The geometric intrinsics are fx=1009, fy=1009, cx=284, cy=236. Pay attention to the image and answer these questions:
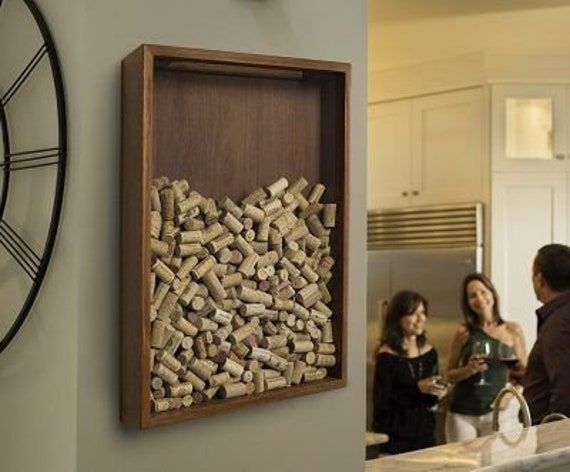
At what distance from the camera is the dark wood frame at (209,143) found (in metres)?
1.48

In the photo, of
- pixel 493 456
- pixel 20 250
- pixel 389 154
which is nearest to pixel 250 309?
pixel 20 250

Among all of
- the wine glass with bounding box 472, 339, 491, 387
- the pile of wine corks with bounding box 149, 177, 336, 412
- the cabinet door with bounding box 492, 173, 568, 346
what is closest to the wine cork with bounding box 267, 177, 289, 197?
the pile of wine corks with bounding box 149, 177, 336, 412

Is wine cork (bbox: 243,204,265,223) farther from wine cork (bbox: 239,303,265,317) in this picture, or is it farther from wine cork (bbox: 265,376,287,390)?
wine cork (bbox: 265,376,287,390)

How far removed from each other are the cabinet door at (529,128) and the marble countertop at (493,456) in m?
3.23

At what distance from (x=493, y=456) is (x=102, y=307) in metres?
1.08

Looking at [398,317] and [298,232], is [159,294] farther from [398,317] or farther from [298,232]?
[398,317]

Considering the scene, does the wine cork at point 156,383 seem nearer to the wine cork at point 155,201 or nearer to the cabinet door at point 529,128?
the wine cork at point 155,201

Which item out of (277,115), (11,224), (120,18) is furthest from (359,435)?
(120,18)

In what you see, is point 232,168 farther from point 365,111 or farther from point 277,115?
point 365,111

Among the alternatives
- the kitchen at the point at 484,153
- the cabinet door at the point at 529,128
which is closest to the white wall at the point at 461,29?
the kitchen at the point at 484,153

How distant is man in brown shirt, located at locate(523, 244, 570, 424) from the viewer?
3.22 metres

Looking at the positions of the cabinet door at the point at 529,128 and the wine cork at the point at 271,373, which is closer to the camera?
the wine cork at the point at 271,373

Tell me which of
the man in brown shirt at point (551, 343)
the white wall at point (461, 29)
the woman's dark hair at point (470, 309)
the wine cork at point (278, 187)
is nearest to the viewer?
the wine cork at point (278, 187)

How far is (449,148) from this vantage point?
5.76 metres
